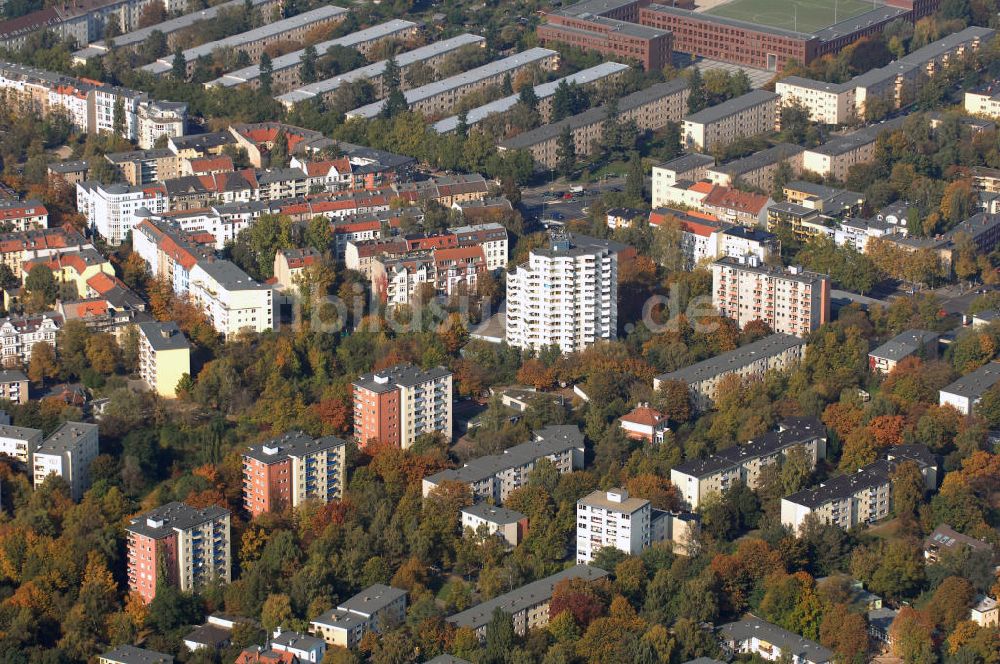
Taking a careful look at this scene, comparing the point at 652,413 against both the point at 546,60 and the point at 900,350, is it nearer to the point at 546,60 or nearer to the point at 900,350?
the point at 900,350

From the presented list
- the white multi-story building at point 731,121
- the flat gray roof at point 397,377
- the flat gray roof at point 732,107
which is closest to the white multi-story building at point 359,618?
the flat gray roof at point 397,377

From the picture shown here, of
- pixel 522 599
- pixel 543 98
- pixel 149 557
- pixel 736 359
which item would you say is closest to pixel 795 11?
pixel 543 98

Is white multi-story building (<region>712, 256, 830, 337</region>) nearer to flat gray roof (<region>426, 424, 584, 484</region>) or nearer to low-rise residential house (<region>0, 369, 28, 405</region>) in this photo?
flat gray roof (<region>426, 424, 584, 484</region>)

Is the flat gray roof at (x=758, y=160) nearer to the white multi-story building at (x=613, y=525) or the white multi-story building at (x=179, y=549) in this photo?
the white multi-story building at (x=613, y=525)

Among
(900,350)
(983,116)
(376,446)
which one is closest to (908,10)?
(983,116)

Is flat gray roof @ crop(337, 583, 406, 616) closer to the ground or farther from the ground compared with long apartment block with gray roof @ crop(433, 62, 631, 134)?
closer to the ground

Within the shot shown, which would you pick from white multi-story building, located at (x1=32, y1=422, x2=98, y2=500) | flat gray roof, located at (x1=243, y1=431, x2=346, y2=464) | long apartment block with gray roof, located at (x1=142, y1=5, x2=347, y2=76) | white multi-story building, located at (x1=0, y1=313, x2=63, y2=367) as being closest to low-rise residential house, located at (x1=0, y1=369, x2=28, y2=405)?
white multi-story building, located at (x1=0, y1=313, x2=63, y2=367)
